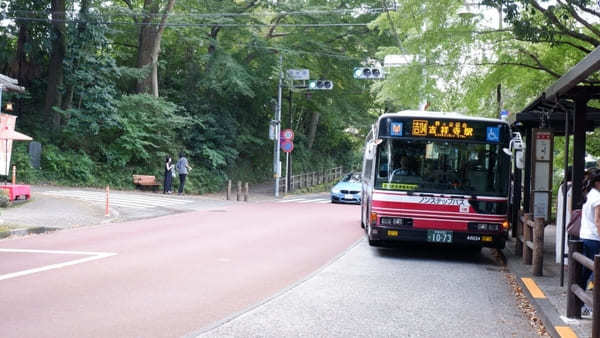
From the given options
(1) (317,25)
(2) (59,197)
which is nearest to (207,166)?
(1) (317,25)

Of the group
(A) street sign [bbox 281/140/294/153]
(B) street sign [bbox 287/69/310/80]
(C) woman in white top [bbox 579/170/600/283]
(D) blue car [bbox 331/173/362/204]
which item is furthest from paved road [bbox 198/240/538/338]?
(A) street sign [bbox 281/140/294/153]

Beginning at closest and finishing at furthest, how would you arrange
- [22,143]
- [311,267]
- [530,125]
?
[311,267] < [530,125] < [22,143]

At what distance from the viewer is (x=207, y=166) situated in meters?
34.8

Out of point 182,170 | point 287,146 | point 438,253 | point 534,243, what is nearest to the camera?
point 534,243

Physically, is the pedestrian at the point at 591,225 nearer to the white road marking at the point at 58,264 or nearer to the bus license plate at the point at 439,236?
the bus license plate at the point at 439,236

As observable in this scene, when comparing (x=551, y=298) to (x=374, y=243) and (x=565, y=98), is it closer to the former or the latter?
(x=565, y=98)

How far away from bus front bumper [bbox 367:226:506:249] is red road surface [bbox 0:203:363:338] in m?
1.37

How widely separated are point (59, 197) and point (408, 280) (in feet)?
51.2

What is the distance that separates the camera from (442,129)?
40.2 feet

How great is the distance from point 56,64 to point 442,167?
21816mm

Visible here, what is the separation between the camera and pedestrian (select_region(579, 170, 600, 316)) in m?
7.30

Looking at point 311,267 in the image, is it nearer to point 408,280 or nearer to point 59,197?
point 408,280

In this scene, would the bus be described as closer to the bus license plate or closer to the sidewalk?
the bus license plate

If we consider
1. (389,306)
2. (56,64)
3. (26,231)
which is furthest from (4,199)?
(389,306)
